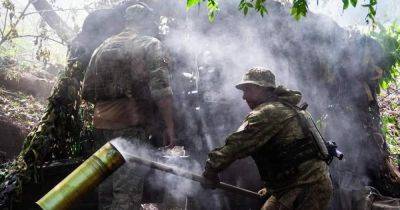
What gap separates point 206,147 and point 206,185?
81.6 inches

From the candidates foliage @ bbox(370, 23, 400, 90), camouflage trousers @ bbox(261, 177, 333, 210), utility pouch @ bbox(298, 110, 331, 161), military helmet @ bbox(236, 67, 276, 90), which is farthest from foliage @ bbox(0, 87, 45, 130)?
foliage @ bbox(370, 23, 400, 90)

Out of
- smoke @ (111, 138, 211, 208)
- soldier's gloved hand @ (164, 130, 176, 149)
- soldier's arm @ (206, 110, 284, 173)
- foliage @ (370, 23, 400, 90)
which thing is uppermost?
foliage @ (370, 23, 400, 90)

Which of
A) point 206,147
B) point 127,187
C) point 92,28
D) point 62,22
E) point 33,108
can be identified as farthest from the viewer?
point 62,22

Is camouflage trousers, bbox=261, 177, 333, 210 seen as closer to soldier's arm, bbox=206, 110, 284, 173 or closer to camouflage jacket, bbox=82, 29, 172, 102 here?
soldier's arm, bbox=206, 110, 284, 173

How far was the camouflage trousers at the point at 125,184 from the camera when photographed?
492cm

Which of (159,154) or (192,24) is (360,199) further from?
(192,24)

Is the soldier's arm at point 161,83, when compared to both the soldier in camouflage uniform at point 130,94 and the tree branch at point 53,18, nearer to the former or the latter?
the soldier in camouflage uniform at point 130,94

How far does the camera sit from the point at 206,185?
4.48 m

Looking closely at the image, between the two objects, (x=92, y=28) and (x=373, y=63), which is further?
(x=373, y=63)

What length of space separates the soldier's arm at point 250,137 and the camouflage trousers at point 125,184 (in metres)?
1.29

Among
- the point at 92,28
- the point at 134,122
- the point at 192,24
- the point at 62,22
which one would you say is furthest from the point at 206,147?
the point at 62,22

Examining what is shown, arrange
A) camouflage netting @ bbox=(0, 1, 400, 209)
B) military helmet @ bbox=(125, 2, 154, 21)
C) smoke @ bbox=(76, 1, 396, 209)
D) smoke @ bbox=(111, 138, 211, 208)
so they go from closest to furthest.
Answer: military helmet @ bbox=(125, 2, 154, 21), smoke @ bbox=(111, 138, 211, 208), camouflage netting @ bbox=(0, 1, 400, 209), smoke @ bbox=(76, 1, 396, 209)

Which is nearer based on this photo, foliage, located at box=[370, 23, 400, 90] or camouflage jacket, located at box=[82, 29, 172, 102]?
camouflage jacket, located at box=[82, 29, 172, 102]

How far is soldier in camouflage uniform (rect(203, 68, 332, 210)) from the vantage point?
425 centimetres
